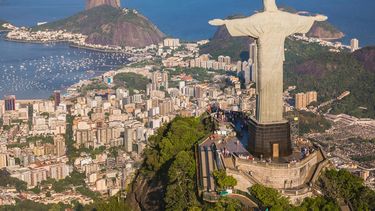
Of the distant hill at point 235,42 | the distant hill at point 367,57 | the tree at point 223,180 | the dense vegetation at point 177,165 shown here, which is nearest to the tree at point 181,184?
the dense vegetation at point 177,165

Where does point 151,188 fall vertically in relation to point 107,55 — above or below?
below

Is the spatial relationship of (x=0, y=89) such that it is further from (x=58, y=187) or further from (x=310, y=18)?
(x=310, y=18)

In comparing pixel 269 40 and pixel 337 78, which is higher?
pixel 269 40

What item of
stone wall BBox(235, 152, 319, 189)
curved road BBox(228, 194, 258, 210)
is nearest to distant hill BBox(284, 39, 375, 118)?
stone wall BBox(235, 152, 319, 189)

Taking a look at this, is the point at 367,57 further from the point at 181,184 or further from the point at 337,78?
the point at 181,184

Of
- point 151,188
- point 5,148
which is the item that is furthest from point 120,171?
point 151,188

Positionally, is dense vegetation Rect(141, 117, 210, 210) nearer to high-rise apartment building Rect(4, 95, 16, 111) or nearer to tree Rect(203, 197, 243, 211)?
tree Rect(203, 197, 243, 211)

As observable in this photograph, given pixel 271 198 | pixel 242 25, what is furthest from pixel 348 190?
pixel 242 25
